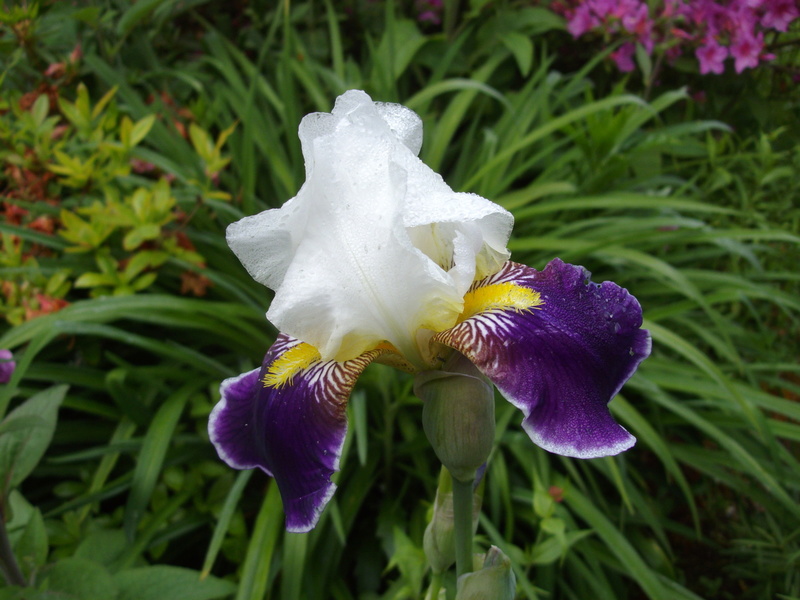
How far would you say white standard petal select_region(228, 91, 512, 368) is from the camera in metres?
0.68

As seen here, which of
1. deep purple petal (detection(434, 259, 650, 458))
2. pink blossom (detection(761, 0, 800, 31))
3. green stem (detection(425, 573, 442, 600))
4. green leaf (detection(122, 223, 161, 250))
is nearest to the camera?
deep purple petal (detection(434, 259, 650, 458))

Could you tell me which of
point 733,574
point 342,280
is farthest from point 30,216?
point 733,574

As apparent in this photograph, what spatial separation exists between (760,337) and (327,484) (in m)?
2.01

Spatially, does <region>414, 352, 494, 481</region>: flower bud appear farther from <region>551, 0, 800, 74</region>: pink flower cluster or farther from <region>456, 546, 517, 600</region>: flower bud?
<region>551, 0, 800, 74</region>: pink flower cluster

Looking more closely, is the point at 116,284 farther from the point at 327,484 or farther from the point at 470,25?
the point at 470,25

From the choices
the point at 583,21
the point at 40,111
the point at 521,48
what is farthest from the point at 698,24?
the point at 40,111

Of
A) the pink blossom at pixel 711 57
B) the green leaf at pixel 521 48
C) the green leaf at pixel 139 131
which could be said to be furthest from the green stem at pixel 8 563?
the pink blossom at pixel 711 57

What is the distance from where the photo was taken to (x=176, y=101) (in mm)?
2756

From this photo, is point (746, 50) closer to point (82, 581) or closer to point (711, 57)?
point (711, 57)

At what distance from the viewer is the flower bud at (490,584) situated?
710 millimetres

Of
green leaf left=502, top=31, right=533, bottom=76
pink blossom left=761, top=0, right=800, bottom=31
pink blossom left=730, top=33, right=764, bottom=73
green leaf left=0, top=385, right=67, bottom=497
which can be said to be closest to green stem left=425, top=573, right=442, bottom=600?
green leaf left=0, top=385, right=67, bottom=497

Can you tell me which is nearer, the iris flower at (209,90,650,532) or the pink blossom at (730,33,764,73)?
the iris flower at (209,90,650,532)

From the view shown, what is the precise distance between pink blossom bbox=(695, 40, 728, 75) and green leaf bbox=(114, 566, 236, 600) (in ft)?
8.55

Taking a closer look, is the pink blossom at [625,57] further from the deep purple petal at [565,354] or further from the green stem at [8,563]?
the green stem at [8,563]
